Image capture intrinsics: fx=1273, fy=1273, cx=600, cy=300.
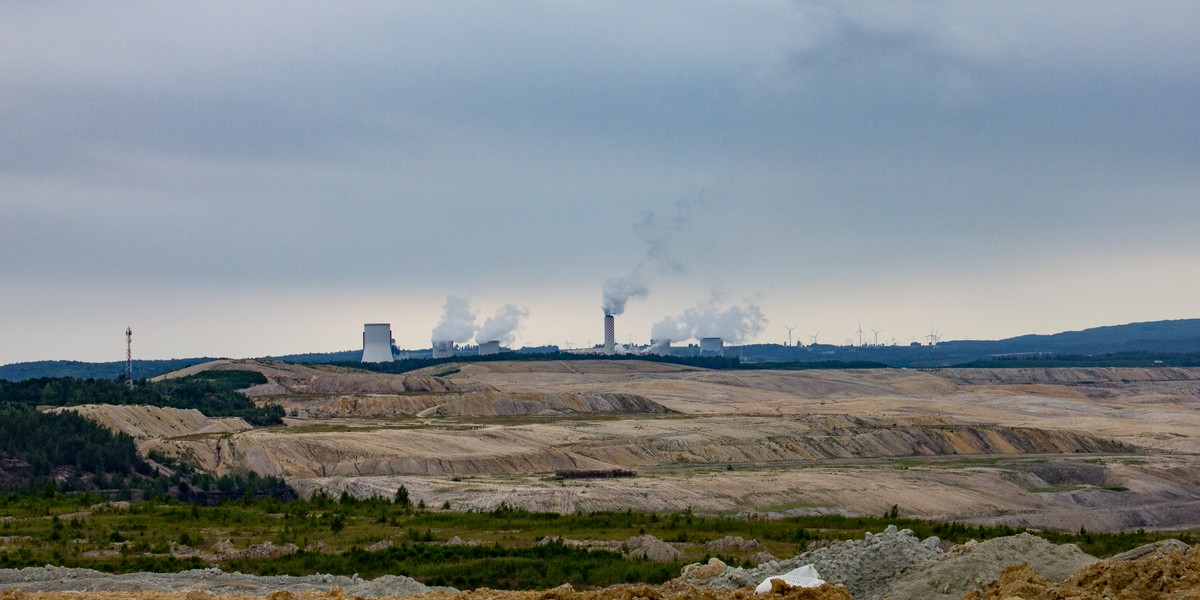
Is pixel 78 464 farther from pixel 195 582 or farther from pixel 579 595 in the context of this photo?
pixel 579 595

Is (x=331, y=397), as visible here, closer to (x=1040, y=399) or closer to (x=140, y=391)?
(x=140, y=391)

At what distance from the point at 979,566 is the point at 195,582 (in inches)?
670

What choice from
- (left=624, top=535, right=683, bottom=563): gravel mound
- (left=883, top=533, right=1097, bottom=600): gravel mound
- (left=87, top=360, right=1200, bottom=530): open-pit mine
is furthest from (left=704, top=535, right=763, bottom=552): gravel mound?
(left=87, top=360, right=1200, bottom=530): open-pit mine

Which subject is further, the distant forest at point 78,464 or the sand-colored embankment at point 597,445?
the sand-colored embankment at point 597,445

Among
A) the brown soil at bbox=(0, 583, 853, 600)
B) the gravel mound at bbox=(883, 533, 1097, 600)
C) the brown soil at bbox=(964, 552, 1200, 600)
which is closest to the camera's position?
the brown soil at bbox=(964, 552, 1200, 600)

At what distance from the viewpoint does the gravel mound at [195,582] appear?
26.8 m

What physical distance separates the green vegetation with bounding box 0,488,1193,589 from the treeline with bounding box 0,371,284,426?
4298 cm

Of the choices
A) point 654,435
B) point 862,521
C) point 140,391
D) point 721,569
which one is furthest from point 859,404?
point 721,569

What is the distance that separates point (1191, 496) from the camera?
233 feet

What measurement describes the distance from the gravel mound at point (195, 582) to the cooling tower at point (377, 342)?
547 ft

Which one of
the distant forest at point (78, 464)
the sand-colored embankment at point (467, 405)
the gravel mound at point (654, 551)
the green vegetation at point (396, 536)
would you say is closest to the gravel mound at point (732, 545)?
the green vegetation at point (396, 536)

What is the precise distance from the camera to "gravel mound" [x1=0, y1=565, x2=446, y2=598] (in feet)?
88.0

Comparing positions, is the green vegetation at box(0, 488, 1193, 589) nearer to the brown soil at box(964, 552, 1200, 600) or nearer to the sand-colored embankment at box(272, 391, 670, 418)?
the brown soil at box(964, 552, 1200, 600)

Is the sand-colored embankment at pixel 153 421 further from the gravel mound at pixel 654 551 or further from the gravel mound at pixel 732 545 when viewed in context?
the gravel mound at pixel 732 545
